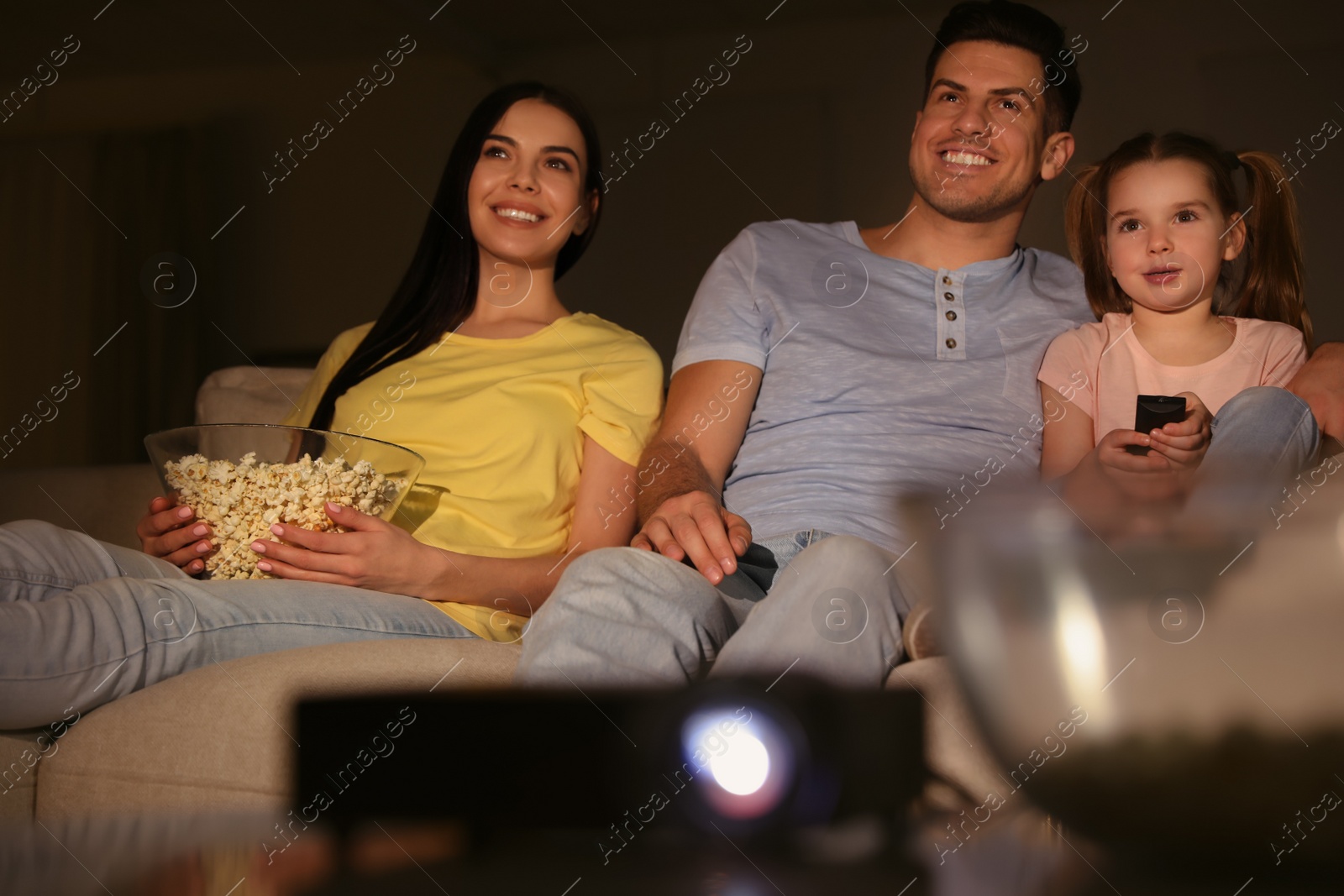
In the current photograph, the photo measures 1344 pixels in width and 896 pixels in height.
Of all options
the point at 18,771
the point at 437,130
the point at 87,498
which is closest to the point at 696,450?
the point at 18,771

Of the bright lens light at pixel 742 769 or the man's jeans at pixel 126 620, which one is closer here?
the bright lens light at pixel 742 769

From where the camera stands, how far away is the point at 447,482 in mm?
1369

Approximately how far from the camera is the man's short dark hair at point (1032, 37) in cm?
152

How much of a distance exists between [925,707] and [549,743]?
0.29m

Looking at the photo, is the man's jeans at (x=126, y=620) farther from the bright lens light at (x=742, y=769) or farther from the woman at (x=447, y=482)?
the bright lens light at (x=742, y=769)

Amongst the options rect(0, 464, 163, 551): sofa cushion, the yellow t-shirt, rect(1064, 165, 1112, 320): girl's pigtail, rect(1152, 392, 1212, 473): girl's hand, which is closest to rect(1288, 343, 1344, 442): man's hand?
rect(1152, 392, 1212, 473): girl's hand

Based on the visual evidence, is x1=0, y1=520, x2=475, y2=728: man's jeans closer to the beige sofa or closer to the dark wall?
the beige sofa

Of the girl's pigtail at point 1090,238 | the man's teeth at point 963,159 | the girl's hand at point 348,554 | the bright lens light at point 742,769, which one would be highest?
the man's teeth at point 963,159

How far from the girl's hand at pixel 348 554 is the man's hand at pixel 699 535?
0.26 meters

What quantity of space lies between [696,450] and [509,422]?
0.80 feet

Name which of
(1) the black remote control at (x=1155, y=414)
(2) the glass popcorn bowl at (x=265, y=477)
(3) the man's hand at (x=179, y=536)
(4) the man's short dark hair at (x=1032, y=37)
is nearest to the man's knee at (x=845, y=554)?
(1) the black remote control at (x=1155, y=414)

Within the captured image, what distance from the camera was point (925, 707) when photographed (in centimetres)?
84

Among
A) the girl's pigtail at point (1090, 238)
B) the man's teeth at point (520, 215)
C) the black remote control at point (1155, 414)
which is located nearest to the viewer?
the black remote control at point (1155, 414)

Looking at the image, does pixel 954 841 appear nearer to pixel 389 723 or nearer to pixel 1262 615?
pixel 1262 615
